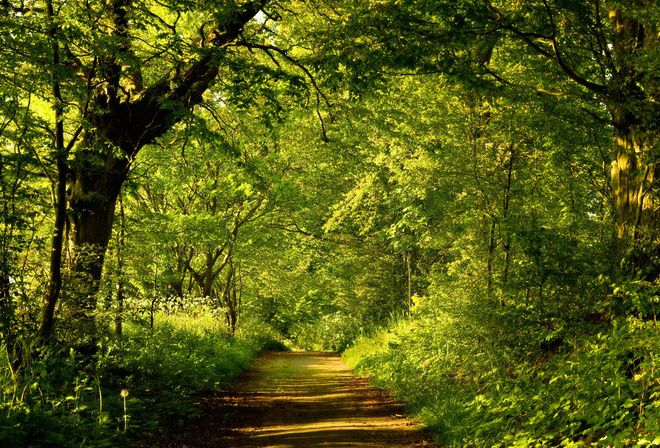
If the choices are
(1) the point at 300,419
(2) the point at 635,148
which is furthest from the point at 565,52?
(1) the point at 300,419

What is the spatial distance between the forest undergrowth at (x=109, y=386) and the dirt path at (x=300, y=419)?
43 cm

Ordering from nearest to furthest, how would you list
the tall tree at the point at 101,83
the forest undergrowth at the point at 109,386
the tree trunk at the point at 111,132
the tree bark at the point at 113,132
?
the forest undergrowth at the point at 109,386, the tall tree at the point at 101,83, the tree trunk at the point at 111,132, the tree bark at the point at 113,132

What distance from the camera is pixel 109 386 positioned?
282 inches

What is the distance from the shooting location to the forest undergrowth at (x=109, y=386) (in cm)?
468

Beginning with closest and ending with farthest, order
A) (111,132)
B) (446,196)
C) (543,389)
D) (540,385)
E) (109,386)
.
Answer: (543,389), (540,385), (109,386), (111,132), (446,196)

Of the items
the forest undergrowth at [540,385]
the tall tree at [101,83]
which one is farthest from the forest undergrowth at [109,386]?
the forest undergrowth at [540,385]

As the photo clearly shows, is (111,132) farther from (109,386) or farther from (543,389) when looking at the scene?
(543,389)

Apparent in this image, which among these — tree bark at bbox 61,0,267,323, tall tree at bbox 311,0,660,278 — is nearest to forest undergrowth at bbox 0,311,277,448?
tree bark at bbox 61,0,267,323

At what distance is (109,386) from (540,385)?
18.6 feet

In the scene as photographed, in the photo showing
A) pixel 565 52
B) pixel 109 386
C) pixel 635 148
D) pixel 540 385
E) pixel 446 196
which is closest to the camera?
pixel 540 385

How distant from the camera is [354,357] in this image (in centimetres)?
1543

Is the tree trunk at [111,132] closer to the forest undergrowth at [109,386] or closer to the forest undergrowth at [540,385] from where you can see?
the forest undergrowth at [109,386]

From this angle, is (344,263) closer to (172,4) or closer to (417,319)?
(417,319)

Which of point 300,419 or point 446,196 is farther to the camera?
point 446,196
